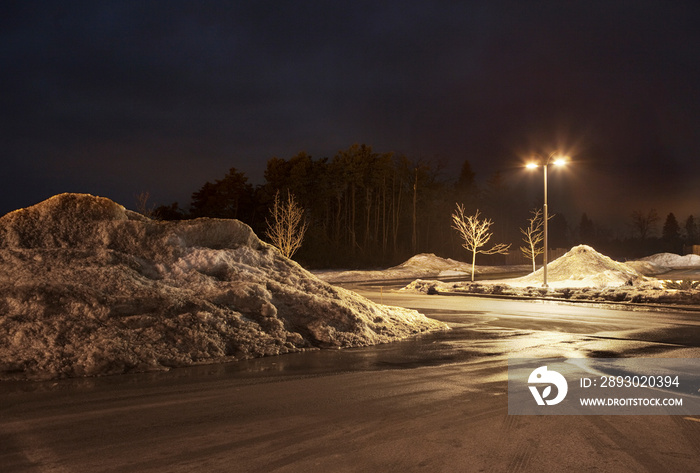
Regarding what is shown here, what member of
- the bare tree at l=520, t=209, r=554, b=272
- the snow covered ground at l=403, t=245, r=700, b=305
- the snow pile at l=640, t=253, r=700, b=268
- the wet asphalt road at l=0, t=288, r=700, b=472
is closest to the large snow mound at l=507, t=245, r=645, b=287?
the snow covered ground at l=403, t=245, r=700, b=305

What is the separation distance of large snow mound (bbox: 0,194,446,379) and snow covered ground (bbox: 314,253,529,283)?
25.2 m

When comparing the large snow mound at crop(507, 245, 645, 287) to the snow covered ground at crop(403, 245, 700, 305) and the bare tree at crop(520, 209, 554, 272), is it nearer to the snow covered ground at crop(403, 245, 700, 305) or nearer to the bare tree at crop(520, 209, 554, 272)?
the snow covered ground at crop(403, 245, 700, 305)

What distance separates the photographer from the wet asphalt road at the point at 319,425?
181 inches

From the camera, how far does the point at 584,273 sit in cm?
3025

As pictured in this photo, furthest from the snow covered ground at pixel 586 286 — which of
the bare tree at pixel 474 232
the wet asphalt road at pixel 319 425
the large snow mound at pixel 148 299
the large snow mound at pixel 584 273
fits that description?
the wet asphalt road at pixel 319 425

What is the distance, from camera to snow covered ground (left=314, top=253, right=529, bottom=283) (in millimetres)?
41550

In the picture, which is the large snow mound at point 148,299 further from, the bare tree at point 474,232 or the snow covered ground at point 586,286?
the bare tree at point 474,232

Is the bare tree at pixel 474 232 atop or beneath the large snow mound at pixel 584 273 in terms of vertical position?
atop

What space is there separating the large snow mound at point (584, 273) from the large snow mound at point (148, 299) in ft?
57.7

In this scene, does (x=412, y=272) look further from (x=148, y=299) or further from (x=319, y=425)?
(x=319, y=425)

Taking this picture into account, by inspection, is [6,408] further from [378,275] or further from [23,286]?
[378,275]

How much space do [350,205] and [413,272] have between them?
20.0m

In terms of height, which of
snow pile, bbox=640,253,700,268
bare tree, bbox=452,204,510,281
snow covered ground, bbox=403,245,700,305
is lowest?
snow covered ground, bbox=403,245,700,305

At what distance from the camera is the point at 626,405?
6.33 metres
